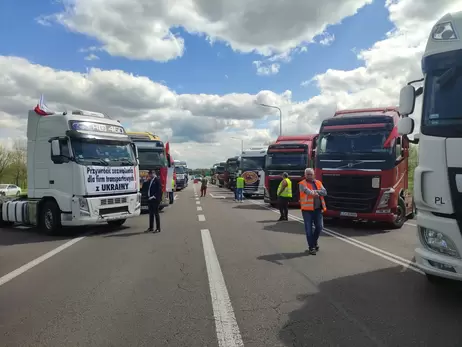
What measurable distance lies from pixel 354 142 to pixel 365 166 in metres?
0.91

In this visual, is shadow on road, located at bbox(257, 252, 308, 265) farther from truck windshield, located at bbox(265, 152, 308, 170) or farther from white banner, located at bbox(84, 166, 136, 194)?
truck windshield, located at bbox(265, 152, 308, 170)

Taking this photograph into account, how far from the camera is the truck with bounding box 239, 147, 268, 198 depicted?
1085 inches

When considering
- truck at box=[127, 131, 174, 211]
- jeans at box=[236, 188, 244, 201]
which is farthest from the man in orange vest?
jeans at box=[236, 188, 244, 201]

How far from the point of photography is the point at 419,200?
486cm

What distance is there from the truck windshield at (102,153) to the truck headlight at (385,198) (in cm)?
733

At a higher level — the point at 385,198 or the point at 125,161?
the point at 125,161

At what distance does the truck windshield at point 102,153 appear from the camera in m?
10.5

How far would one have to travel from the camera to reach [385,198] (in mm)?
10773

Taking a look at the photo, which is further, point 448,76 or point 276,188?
point 276,188

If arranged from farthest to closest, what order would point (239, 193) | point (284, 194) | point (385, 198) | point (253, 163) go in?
point (253, 163), point (239, 193), point (284, 194), point (385, 198)

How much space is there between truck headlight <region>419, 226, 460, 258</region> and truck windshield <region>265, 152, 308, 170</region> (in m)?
14.3

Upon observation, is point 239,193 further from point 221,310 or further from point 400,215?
point 221,310

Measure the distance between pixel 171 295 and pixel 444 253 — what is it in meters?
3.42

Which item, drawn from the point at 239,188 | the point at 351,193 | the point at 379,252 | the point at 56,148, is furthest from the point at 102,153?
the point at 239,188
